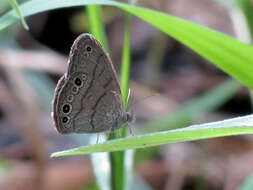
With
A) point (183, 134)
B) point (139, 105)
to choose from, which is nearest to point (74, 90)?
point (183, 134)

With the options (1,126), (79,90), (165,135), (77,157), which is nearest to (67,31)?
(1,126)

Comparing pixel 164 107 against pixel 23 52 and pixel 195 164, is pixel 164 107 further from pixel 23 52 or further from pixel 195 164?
pixel 23 52

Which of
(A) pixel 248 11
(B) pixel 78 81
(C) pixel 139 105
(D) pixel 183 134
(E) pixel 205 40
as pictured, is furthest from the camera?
(C) pixel 139 105

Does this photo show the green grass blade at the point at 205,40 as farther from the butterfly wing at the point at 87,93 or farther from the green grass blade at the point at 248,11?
the green grass blade at the point at 248,11

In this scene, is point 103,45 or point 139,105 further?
point 139,105

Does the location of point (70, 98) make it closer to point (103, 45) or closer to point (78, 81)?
point (78, 81)

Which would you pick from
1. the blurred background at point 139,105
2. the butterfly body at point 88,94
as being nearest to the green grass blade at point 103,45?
the butterfly body at point 88,94
